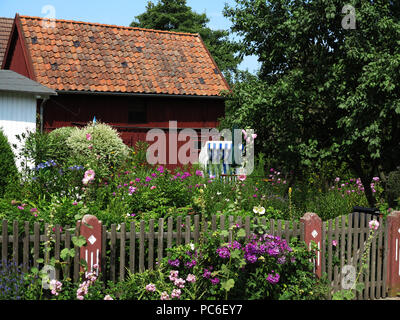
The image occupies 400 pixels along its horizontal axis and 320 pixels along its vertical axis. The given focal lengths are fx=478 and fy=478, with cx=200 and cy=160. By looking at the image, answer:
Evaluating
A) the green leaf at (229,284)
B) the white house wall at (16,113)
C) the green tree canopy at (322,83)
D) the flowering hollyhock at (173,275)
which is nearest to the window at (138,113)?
the white house wall at (16,113)

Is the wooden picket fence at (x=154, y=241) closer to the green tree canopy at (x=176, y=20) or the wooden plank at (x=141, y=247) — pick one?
the wooden plank at (x=141, y=247)

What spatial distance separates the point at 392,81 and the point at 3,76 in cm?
1304

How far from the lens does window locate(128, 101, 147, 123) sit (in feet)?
60.5

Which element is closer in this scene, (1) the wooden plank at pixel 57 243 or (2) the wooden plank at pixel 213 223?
(1) the wooden plank at pixel 57 243

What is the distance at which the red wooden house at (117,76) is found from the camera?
1716cm

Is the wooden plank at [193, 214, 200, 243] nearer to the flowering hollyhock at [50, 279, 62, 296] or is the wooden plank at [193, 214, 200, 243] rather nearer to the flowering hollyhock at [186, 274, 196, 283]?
the flowering hollyhock at [186, 274, 196, 283]

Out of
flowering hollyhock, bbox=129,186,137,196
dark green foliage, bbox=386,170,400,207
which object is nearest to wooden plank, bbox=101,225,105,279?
flowering hollyhock, bbox=129,186,137,196

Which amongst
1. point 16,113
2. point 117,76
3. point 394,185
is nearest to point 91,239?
point 394,185

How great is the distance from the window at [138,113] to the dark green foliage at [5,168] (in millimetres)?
8562

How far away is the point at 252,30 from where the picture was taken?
1056cm

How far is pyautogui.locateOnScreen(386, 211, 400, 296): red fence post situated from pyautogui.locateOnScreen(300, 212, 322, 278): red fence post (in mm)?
1297

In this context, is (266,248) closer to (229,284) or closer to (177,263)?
(229,284)
